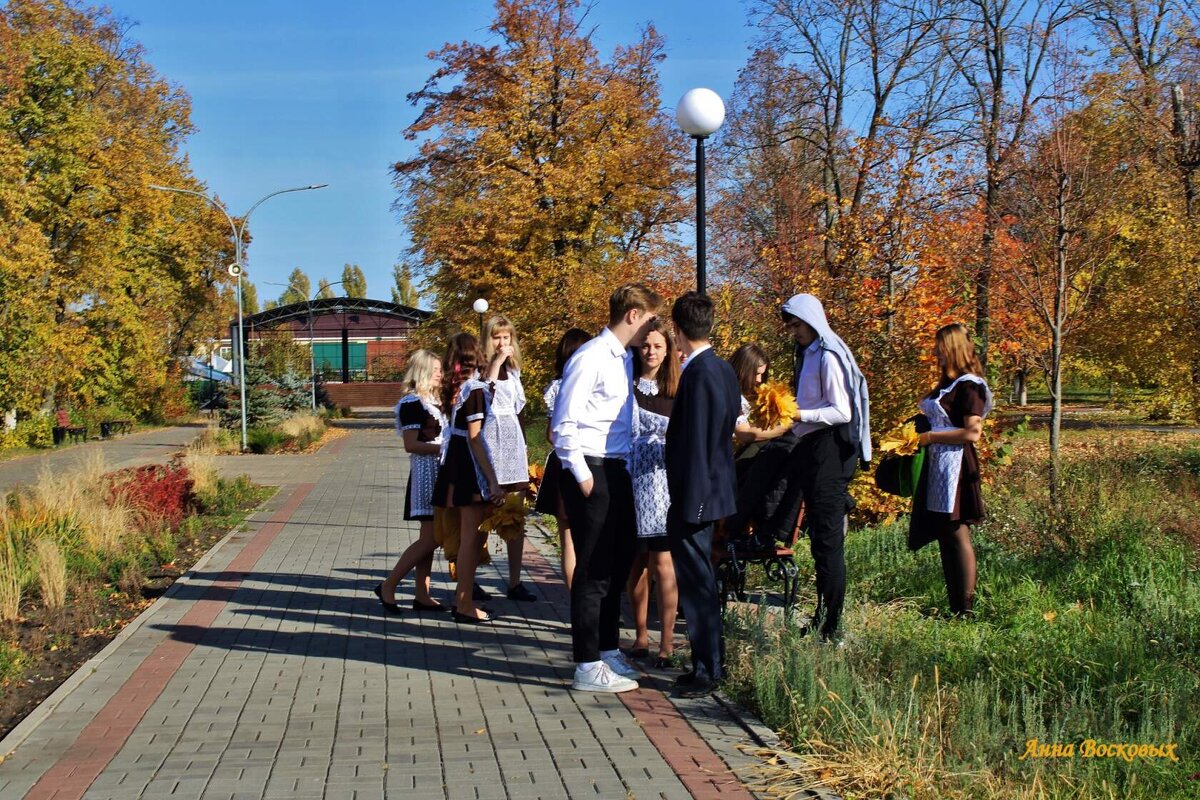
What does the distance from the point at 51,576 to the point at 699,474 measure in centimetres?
552

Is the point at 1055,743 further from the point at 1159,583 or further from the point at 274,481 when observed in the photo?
the point at 274,481

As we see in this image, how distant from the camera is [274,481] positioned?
66.4ft

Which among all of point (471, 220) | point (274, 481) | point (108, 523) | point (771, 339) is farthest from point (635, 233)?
point (108, 523)

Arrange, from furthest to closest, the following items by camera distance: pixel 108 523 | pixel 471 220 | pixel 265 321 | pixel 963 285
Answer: pixel 265 321 < pixel 471 220 < pixel 963 285 < pixel 108 523

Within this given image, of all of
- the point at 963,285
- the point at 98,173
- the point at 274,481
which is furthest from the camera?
the point at 98,173

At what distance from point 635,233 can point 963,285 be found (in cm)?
2228

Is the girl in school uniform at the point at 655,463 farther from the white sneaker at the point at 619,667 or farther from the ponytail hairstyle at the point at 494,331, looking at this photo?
the ponytail hairstyle at the point at 494,331

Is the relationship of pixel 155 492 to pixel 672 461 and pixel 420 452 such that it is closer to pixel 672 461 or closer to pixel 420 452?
pixel 420 452

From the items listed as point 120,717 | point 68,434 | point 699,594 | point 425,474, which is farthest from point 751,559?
point 68,434

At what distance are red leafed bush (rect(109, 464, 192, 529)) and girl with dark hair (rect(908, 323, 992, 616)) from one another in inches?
318

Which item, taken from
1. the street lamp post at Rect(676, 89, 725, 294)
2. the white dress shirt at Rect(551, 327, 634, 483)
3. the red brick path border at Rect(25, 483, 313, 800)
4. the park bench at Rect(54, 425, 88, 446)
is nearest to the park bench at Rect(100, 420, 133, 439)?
the park bench at Rect(54, 425, 88, 446)

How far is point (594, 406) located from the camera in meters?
5.52

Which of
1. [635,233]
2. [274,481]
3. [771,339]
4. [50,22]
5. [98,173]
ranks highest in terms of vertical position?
[50,22]

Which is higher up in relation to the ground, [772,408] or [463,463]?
[772,408]
